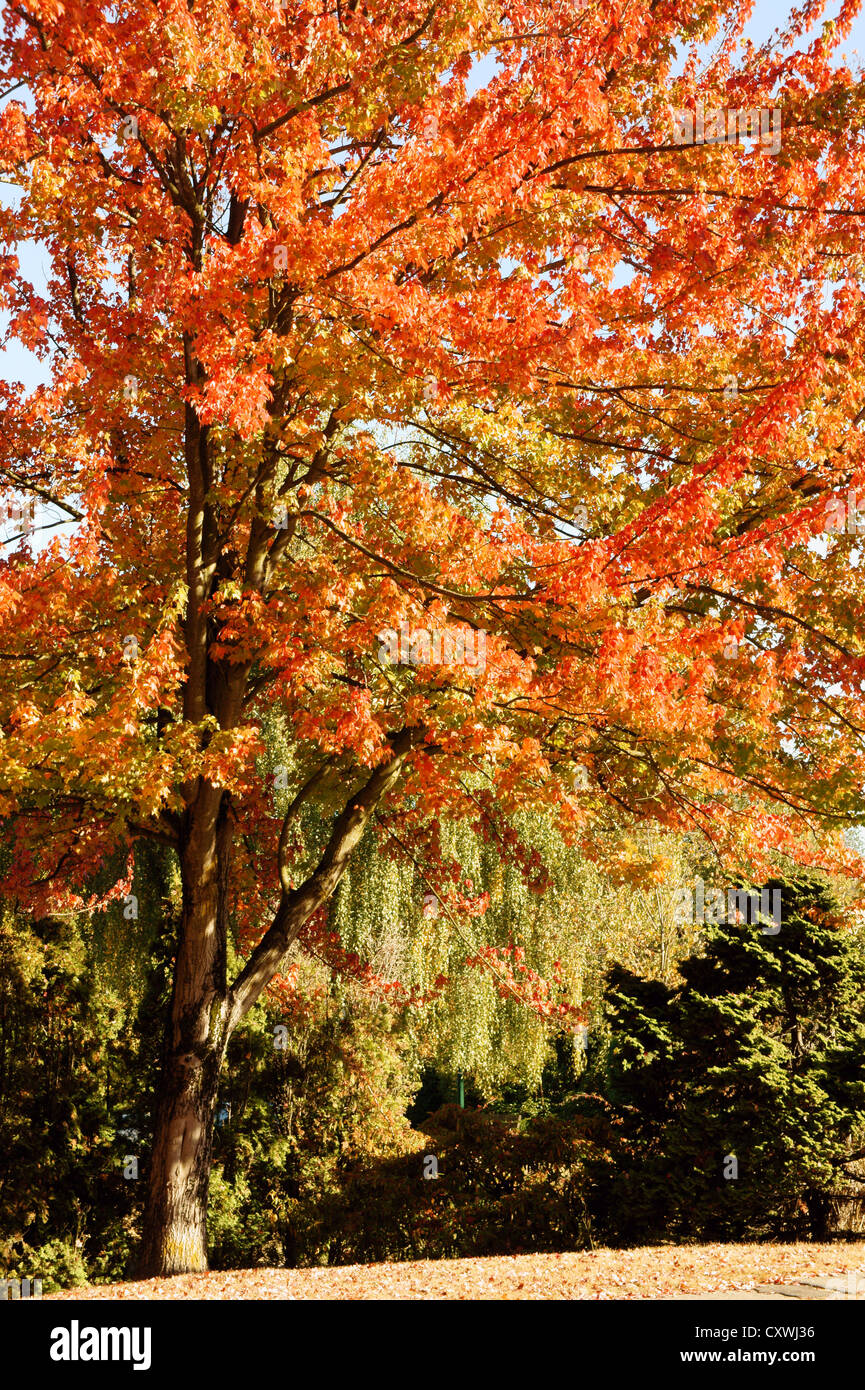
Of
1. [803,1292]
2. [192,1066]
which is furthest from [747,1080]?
[192,1066]

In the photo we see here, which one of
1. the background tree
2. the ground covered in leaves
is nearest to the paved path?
the ground covered in leaves

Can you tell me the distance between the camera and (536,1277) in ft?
20.9

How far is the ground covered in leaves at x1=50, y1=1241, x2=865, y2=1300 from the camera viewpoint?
591 centimetres

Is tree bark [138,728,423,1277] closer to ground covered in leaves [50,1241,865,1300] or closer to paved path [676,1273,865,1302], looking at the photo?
ground covered in leaves [50,1241,865,1300]

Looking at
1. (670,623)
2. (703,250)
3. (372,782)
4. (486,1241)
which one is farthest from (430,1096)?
(703,250)

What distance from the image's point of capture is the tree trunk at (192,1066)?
7.47 metres

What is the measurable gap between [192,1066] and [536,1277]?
2.94m

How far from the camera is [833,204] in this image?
21.2ft

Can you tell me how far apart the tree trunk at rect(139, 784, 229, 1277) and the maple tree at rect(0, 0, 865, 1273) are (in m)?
0.03

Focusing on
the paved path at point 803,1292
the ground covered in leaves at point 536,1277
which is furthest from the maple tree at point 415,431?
the paved path at point 803,1292

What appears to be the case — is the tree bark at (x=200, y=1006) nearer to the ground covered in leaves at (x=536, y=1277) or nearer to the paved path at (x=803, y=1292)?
the ground covered in leaves at (x=536, y=1277)

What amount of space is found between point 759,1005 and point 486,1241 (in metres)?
3.42

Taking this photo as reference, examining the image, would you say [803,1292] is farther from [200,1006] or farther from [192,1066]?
[200,1006]
